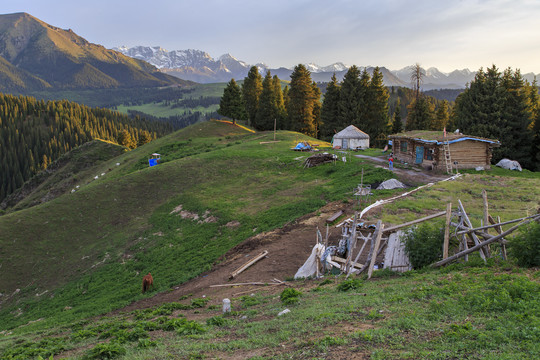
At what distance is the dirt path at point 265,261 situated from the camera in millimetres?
16641

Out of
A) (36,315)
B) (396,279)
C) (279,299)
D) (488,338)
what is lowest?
(36,315)

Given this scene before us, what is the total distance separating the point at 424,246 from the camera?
13.6 meters

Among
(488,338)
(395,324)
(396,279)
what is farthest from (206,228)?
(488,338)

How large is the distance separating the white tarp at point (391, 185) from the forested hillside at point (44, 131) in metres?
105

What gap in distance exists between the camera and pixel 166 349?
9.08 m

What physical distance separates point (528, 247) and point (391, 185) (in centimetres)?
1776

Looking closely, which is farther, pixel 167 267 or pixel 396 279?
pixel 167 267

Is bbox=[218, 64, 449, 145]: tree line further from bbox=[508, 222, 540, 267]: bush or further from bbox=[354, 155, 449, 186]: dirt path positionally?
bbox=[508, 222, 540, 267]: bush

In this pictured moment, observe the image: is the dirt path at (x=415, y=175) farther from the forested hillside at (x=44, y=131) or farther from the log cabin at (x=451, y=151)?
the forested hillside at (x=44, y=131)

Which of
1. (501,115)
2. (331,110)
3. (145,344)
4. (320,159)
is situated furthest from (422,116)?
(145,344)

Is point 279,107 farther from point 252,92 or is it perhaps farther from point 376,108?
point 376,108

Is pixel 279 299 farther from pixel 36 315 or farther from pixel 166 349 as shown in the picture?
pixel 36 315

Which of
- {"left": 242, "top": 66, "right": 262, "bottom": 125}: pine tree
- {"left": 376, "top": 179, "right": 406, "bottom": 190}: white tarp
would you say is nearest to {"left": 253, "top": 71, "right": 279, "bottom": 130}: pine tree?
{"left": 242, "top": 66, "right": 262, "bottom": 125}: pine tree

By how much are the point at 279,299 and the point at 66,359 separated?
7.31 meters
